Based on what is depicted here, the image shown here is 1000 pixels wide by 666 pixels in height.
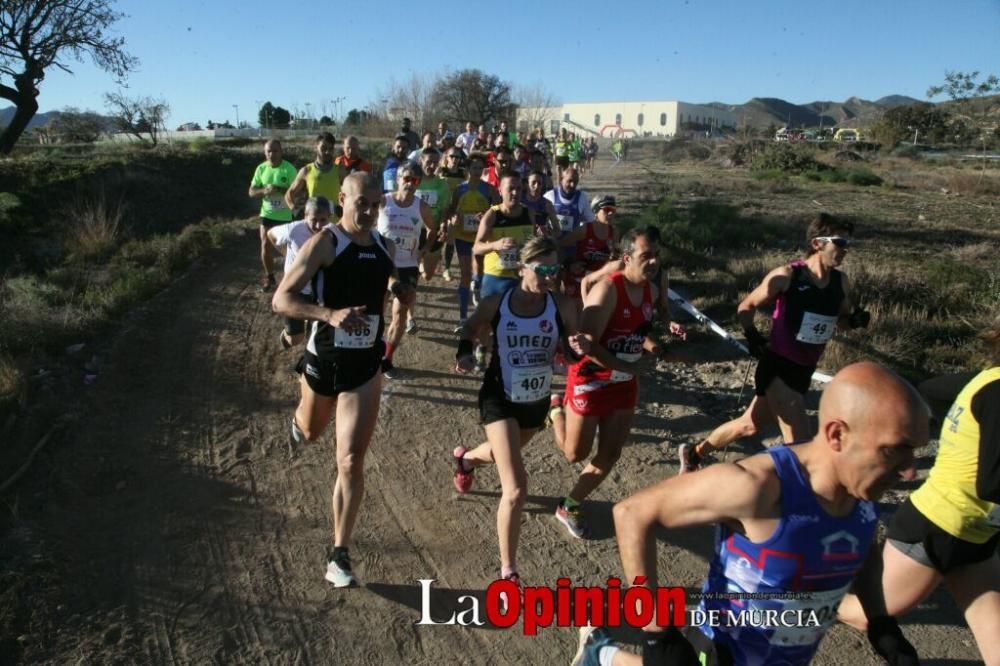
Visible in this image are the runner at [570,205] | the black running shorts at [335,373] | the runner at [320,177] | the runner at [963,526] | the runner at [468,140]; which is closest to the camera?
the runner at [963,526]

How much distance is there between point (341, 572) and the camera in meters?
4.20

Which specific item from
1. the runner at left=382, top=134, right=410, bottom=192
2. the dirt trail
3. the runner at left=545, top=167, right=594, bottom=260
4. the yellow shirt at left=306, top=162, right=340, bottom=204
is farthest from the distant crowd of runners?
the runner at left=382, top=134, right=410, bottom=192

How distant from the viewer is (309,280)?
4207 mm

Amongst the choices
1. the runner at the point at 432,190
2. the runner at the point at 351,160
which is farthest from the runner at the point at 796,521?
the runner at the point at 351,160

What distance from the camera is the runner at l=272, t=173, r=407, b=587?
13.7ft

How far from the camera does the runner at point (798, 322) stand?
16.2ft

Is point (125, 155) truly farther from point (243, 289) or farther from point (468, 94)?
point (468, 94)

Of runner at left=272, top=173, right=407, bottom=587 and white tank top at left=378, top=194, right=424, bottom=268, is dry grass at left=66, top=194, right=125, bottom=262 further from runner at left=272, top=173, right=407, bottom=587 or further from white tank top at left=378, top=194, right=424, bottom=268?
runner at left=272, top=173, right=407, bottom=587

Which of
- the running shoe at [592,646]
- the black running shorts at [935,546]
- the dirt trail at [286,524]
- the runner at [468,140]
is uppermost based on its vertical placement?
the runner at [468,140]

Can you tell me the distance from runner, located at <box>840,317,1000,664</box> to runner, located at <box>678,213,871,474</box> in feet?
5.50

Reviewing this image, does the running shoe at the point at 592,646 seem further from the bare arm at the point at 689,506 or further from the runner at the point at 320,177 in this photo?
the runner at the point at 320,177

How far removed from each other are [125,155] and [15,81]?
728cm

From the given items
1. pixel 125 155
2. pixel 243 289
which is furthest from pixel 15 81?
pixel 243 289

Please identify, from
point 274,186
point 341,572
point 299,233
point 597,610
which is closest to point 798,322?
point 597,610
